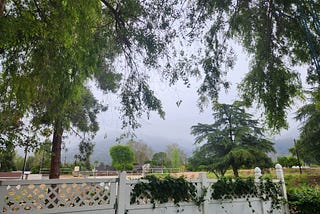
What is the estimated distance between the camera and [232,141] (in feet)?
34.0

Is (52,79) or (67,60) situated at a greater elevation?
(67,60)

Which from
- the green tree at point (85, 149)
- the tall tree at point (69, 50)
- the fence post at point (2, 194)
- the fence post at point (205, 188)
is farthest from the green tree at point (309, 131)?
the fence post at point (2, 194)

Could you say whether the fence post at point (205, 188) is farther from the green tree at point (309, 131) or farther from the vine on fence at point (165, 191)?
the green tree at point (309, 131)

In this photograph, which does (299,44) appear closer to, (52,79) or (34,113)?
(52,79)

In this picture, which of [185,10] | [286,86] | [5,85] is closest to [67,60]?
[5,85]

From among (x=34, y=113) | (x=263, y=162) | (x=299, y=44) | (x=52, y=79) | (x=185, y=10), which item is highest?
(x=185, y=10)

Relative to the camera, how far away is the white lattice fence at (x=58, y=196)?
7.13 ft

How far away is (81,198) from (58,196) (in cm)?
27

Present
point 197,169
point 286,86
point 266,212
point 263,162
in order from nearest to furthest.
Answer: point 286,86, point 266,212, point 263,162, point 197,169

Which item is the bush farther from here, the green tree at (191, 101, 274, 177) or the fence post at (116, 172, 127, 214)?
the green tree at (191, 101, 274, 177)

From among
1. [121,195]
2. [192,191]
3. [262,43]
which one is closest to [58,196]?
[121,195]

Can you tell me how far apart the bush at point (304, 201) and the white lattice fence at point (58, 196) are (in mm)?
3868

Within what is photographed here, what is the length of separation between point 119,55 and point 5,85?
5.75 ft

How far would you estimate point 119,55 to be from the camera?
11.4 feet
